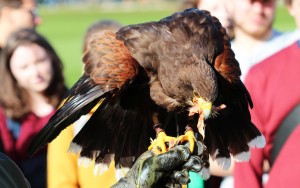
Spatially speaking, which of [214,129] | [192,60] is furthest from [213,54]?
[214,129]

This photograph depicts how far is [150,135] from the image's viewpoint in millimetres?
4582

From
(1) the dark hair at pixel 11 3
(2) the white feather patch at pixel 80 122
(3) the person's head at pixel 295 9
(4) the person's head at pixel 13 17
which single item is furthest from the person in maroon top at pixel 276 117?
(1) the dark hair at pixel 11 3

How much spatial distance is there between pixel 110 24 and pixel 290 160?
7.30 ft

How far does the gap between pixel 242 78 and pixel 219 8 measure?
0.67 m

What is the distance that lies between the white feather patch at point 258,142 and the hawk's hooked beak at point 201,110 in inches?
12.7

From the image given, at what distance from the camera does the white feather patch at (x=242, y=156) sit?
410 cm

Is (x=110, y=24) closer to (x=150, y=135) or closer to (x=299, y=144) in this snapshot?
(x=150, y=135)

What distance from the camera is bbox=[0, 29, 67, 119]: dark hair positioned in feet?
18.4

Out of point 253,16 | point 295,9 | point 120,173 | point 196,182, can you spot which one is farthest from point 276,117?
point 253,16

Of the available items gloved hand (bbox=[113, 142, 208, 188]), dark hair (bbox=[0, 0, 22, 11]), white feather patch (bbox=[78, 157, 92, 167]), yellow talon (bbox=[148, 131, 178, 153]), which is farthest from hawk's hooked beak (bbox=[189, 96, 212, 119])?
dark hair (bbox=[0, 0, 22, 11])

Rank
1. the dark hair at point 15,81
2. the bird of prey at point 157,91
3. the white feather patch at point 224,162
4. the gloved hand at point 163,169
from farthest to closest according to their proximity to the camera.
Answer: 1. the dark hair at point 15,81
2. the white feather patch at point 224,162
3. the bird of prey at point 157,91
4. the gloved hand at point 163,169

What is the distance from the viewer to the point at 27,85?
5668mm

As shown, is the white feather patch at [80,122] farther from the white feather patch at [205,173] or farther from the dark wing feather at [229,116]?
the white feather patch at [205,173]

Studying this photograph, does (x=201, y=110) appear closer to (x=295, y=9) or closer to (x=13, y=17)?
(x=295, y=9)
